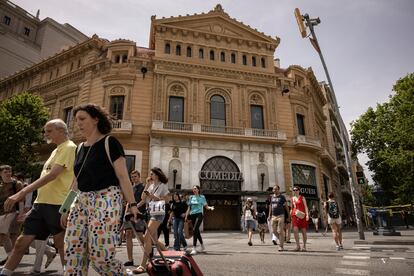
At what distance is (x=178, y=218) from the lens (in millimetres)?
Result: 6980

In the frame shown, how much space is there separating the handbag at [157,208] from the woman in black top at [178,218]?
2062mm

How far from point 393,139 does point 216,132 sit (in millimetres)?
14517

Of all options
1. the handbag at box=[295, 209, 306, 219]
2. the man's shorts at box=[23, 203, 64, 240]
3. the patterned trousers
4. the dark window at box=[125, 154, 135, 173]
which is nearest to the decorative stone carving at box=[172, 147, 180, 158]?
the dark window at box=[125, 154, 135, 173]

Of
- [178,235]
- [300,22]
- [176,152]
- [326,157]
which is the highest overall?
[300,22]

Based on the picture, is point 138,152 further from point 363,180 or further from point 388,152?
point 388,152

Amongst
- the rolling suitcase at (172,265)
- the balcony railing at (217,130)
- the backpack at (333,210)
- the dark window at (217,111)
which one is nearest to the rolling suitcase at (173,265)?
the rolling suitcase at (172,265)

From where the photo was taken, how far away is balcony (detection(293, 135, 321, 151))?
2171 centimetres

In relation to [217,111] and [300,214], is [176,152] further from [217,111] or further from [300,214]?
[300,214]

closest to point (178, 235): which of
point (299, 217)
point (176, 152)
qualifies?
point (299, 217)

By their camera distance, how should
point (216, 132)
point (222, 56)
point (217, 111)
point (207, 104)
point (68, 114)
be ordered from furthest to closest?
point (222, 56) → point (68, 114) → point (217, 111) → point (207, 104) → point (216, 132)

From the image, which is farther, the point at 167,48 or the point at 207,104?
the point at 167,48

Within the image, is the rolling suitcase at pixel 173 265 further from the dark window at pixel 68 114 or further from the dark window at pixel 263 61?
the dark window at pixel 263 61

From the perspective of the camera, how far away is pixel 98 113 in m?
2.67

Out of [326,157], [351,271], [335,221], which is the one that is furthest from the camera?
[326,157]
